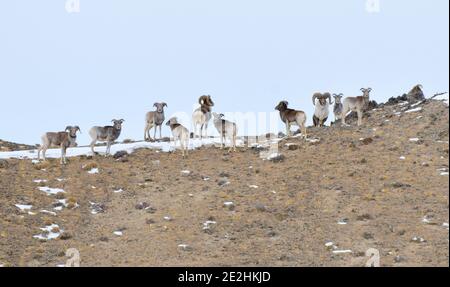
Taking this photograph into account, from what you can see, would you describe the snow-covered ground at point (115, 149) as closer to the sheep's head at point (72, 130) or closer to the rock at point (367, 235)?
the sheep's head at point (72, 130)

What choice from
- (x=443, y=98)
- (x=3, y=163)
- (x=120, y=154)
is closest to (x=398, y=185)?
(x=443, y=98)

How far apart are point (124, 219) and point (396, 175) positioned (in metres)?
11.5

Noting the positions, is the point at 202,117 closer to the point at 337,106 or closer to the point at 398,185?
the point at 337,106

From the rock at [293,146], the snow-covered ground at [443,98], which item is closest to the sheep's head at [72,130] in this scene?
the rock at [293,146]

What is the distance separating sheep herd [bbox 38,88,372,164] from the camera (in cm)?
3925

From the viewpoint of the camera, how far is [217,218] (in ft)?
106

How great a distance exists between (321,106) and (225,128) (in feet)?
21.7

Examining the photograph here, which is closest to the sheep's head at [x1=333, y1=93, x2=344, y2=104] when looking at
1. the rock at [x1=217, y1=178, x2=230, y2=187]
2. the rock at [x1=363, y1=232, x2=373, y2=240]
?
the rock at [x1=217, y1=178, x2=230, y2=187]

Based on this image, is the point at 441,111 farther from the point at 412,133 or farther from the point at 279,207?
the point at 279,207

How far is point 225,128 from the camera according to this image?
4050 cm

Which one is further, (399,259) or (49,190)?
(49,190)

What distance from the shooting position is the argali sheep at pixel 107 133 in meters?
40.2

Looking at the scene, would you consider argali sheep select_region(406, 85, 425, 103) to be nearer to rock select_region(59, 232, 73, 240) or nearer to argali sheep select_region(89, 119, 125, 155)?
argali sheep select_region(89, 119, 125, 155)

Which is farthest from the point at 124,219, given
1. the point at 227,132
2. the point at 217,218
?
the point at 227,132
